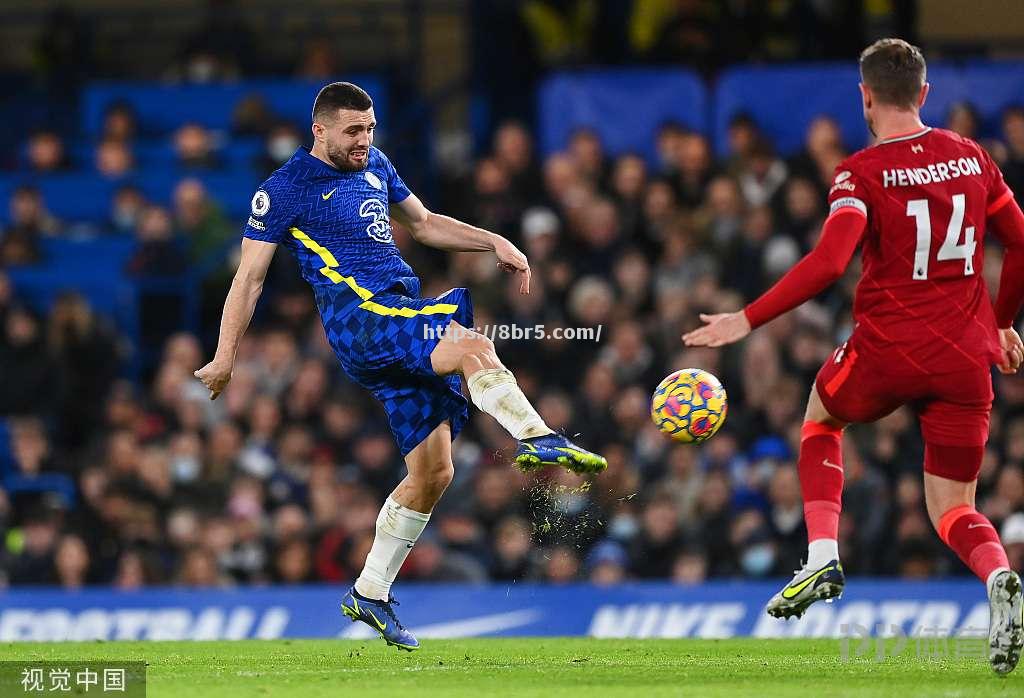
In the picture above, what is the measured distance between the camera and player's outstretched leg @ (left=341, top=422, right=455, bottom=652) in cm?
892

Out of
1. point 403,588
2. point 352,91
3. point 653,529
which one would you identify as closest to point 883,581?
point 653,529

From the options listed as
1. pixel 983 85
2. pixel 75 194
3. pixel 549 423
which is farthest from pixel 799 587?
pixel 75 194

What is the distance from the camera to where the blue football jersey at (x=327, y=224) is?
870 cm

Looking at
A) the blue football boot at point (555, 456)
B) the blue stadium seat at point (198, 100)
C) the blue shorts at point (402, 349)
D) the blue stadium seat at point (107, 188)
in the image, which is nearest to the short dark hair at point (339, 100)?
the blue shorts at point (402, 349)

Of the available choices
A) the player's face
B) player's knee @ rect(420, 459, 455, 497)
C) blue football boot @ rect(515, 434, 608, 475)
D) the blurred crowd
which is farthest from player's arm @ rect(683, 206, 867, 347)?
the blurred crowd

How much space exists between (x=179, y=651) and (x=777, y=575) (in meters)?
4.54

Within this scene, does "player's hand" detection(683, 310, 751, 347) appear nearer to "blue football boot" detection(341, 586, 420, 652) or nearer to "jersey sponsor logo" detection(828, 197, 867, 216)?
"jersey sponsor logo" detection(828, 197, 867, 216)

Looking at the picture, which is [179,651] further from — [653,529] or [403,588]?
[653,529]

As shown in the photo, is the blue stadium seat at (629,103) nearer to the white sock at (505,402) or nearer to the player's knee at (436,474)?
the player's knee at (436,474)

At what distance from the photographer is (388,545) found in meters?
9.12

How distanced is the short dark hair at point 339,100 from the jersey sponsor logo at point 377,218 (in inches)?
17.9

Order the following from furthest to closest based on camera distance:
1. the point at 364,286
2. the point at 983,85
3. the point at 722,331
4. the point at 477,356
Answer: the point at 983,85 → the point at 364,286 → the point at 477,356 → the point at 722,331

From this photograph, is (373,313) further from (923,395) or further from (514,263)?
(923,395)

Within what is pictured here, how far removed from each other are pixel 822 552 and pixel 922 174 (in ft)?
5.36
